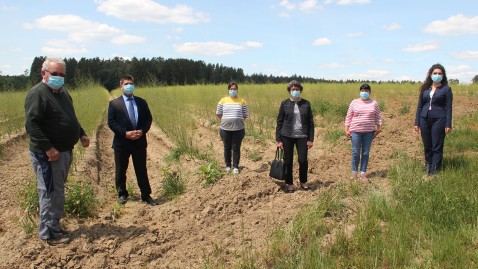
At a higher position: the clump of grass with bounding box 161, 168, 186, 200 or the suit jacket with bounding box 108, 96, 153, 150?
the suit jacket with bounding box 108, 96, 153, 150

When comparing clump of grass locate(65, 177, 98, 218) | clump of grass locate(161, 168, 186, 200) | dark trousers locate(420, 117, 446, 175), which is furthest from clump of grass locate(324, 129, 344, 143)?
clump of grass locate(65, 177, 98, 218)

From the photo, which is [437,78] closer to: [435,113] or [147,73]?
[435,113]

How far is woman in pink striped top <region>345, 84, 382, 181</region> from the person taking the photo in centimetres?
592

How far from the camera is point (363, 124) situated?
19.4 ft

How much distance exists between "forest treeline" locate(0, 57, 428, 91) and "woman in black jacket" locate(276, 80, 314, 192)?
1221cm

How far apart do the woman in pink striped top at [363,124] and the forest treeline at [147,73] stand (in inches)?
491

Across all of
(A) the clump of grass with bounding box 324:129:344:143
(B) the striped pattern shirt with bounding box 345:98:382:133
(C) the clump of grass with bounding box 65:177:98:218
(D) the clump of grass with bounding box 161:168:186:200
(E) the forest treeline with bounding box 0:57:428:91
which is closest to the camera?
(C) the clump of grass with bounding box 65:177:98:218

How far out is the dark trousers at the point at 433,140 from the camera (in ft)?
18.8

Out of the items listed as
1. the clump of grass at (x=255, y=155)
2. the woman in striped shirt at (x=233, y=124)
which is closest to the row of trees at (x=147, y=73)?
the clump of grass at (x=255, y=155)

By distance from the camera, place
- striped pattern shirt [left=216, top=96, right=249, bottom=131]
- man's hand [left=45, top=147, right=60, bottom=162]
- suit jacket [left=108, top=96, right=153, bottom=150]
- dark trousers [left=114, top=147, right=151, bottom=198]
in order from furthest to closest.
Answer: striped pattern shirt [left=216, top=96, right=249, bottom=131] → dark trousers [left=114, top=147, right=151, bottom=198] → suit jacket [left=108, top=96, right=153, bottom=150] → man's hand [left=45, top=147, right=60, bottom=162]

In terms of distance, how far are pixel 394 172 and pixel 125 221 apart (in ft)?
13.3

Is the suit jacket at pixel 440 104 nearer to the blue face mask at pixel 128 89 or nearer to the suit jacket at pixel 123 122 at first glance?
the suit jacket at pixel 123 122

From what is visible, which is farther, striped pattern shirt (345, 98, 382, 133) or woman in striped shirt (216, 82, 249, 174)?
woman in striped shirt (216, 82, 249, 174)

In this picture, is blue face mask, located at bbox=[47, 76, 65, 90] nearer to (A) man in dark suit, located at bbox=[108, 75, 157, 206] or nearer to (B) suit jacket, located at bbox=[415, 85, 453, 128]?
(A) man in dark suit, located at bbox=[108, 75, 157, 206]
